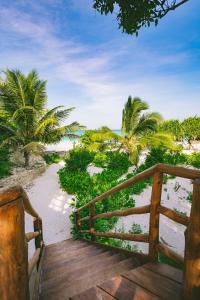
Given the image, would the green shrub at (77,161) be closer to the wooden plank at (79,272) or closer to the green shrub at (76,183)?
the green shrub at (76,183)

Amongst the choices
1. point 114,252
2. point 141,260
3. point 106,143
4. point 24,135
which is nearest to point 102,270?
point 141,260

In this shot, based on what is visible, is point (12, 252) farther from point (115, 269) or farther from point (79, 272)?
point (79, 272)

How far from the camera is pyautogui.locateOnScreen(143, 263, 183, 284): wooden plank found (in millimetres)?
1710

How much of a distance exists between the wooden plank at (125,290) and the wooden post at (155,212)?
44cm

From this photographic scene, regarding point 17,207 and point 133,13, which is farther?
point 133,13

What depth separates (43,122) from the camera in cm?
1126

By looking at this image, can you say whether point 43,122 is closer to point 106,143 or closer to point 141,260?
point 106,143

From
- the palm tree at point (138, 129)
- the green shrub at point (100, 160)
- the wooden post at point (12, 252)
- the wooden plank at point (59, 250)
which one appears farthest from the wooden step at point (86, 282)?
the green shrub at point (100, 160)

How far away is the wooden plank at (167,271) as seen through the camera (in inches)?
67.3

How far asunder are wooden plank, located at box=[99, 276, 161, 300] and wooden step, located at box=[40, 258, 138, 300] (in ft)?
1.22

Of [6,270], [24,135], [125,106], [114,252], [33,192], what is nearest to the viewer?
[6,270]

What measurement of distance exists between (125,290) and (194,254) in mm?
613

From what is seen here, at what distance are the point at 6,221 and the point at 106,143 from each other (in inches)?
506

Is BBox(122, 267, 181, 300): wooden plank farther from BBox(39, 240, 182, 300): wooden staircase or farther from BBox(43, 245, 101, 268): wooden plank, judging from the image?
BBox(43, 245, 101, 268): wooden plank
